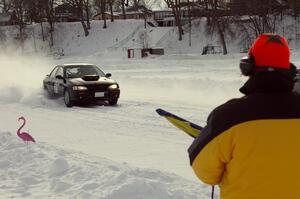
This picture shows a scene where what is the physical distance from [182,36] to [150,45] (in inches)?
154

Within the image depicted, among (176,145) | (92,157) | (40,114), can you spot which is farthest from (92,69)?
(92,157)

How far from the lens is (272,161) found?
2193 mm

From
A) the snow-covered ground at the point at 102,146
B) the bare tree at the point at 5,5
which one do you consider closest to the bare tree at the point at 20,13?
the bare tree at the point at 5,5

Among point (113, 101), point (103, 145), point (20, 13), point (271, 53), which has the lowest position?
point (113, 101)

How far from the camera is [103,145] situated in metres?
8.38

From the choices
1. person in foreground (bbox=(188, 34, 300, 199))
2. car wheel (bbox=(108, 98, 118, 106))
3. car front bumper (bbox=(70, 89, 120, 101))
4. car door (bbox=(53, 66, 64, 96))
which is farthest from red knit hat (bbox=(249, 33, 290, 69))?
car door (bbox=(53, 66, 64, 96))

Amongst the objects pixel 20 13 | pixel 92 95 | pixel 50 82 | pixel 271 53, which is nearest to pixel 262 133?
pixel 271 53

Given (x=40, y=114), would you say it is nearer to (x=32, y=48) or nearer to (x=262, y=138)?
(x=262, y=138)

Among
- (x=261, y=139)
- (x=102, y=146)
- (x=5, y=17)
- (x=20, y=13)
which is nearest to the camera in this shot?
(x=261, y=139)

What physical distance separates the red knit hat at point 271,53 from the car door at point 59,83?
12790mm

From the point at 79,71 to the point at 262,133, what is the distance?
43.5 ft

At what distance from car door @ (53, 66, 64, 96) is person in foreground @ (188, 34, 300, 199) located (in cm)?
1279

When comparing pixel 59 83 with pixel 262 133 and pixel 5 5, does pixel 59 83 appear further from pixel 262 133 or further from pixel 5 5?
pixel 5 5

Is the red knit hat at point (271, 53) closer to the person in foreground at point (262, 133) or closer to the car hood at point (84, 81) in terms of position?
the person in foreground at point (262, 133)
